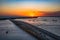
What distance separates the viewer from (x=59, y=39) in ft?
12.6

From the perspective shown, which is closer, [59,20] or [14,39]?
[14,39]

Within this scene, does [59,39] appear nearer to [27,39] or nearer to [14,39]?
[27,39]

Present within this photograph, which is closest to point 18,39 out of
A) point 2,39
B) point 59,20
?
point 2,39

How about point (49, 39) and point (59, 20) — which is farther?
point (59, 20)

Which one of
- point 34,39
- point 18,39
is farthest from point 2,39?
point 34,39

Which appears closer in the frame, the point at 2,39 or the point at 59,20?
the point at 2,39

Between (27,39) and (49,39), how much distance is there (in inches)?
20.3

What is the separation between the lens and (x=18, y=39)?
3.92 meters

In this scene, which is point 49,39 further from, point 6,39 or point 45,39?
point 6,39

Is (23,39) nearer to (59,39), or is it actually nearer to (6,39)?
(6,39)

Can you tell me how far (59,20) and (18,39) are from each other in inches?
182

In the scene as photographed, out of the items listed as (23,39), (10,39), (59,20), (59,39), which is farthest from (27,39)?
(59,20)

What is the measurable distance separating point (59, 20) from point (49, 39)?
4.48 meters

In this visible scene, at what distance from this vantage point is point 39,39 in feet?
12.6
